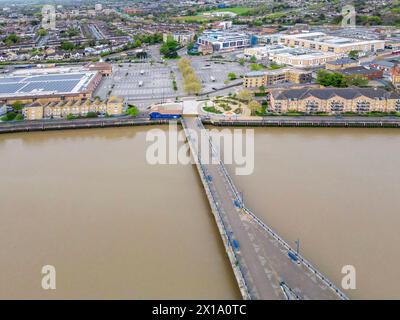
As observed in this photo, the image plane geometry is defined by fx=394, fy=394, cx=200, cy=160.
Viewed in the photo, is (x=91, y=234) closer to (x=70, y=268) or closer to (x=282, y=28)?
(x=70, y=268)

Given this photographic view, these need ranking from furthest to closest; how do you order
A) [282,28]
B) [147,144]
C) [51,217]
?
1. [282,28]
2. [147,144]
3. [51,217]

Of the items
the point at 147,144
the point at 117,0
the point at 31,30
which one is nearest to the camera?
the point at 147,144

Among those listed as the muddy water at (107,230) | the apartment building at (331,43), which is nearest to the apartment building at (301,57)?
the apartment building at (331,43)

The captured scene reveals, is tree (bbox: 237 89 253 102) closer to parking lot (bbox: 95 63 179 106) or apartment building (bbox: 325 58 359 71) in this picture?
parking lot (bbox: 95 63 179 106)

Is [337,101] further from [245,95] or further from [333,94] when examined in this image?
[245,95]

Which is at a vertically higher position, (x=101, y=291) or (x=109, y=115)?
(x=109, y=115)

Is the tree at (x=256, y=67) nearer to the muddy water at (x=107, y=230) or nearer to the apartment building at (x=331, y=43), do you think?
the apartment building at (x=331, y=43)

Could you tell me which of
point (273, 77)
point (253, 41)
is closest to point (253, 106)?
point (273, 77)
